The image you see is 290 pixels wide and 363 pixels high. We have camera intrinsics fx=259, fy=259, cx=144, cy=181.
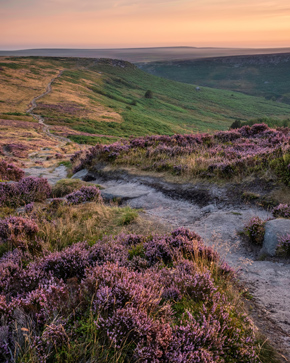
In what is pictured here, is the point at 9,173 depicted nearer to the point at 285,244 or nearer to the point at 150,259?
the point at 150,259

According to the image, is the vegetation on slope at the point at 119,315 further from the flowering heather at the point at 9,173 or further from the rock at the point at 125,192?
the flowering heather at the point at 9,173

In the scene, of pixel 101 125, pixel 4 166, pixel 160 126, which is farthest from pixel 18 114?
pixel 4 166

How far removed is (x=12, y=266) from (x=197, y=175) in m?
8.35

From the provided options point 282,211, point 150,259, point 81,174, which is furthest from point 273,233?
point 81,174

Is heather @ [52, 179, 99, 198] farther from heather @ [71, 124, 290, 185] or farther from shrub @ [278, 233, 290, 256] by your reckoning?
shrub @ [278, 233, 290, 256]

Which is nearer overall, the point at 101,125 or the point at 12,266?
the point at 12,266

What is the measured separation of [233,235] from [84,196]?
579cm

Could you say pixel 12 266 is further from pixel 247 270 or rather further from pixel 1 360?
pixel 247 270

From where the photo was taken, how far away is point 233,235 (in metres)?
6.91

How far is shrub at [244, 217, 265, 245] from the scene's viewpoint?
630 centimetres

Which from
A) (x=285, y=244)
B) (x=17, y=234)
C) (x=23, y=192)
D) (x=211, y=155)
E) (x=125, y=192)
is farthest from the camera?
(x=211, y=155)

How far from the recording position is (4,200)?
382 inches

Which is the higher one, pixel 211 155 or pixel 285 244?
pixel 211 155

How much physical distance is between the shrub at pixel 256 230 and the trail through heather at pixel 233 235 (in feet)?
0.80
